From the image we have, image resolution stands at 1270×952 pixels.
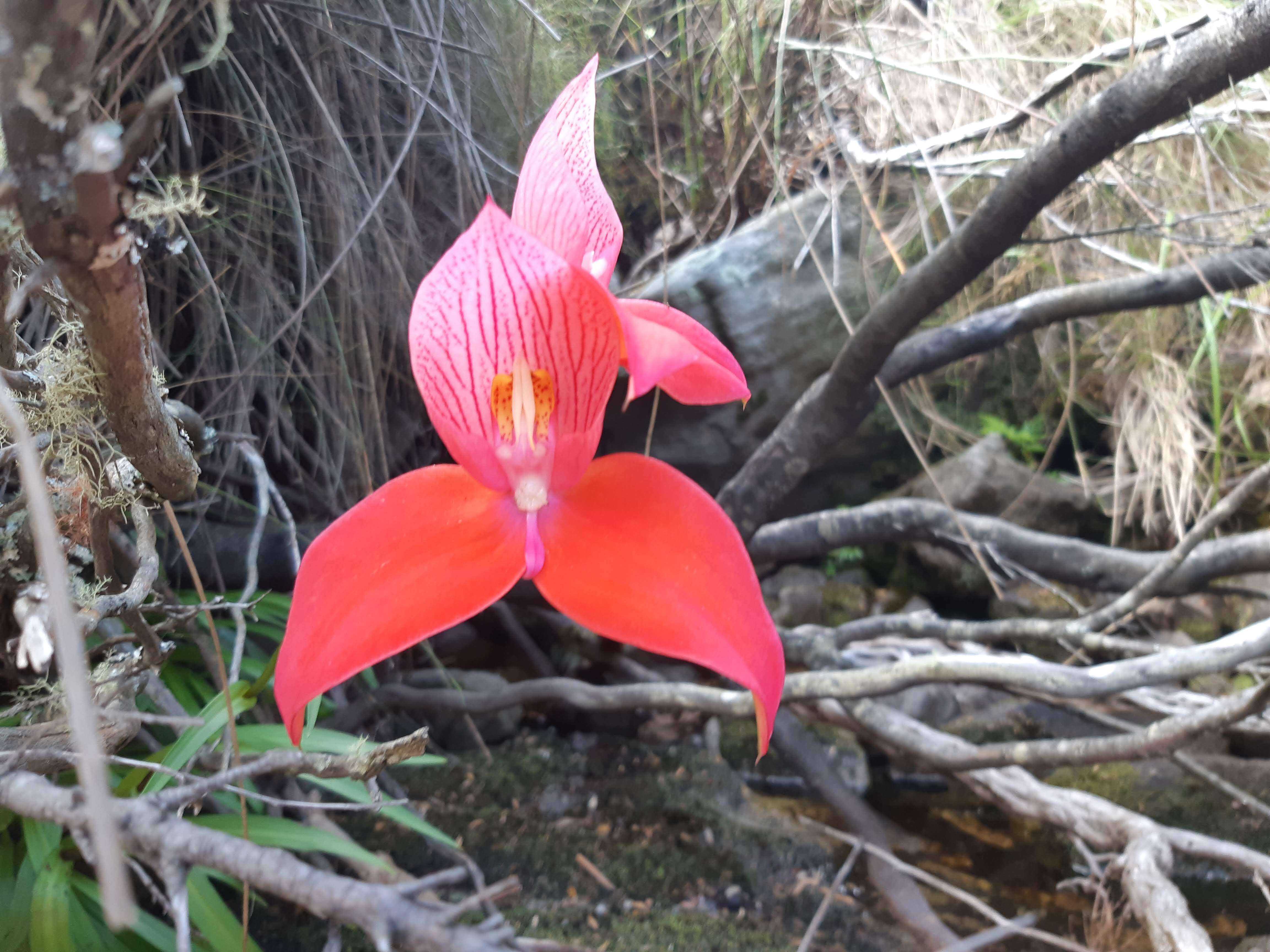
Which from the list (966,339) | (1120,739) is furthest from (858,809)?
(966,339)

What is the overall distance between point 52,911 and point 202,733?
5.9 inches

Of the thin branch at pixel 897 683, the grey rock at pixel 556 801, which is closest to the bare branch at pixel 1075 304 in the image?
the thin branch at pixel 897 683

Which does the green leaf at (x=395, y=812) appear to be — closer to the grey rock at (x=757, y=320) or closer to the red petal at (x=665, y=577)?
the red petal at (x=665, y=577)

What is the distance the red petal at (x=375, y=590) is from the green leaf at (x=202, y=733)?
386 mm

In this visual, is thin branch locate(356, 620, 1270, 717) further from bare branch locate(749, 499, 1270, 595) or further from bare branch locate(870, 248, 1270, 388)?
bare branch locate(870, 248, 1270, 388)

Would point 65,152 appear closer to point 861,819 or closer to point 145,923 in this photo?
point 145,923

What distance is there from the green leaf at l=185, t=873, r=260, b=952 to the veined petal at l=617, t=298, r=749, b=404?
1.87 ft

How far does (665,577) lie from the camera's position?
205 mm

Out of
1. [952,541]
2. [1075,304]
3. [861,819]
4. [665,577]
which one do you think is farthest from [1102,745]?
[665,577]

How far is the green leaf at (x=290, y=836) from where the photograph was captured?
1.91ft

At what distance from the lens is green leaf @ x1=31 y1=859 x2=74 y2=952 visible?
1.66 feet

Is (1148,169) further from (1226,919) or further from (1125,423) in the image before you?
(1226,919)

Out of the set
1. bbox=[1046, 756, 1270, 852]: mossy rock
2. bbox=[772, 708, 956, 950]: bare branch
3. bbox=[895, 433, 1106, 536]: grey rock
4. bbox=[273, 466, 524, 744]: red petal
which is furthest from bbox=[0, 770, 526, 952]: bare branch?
bbox=[895, 433, 1106, 536]: grey rock

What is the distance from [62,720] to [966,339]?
106 cm
